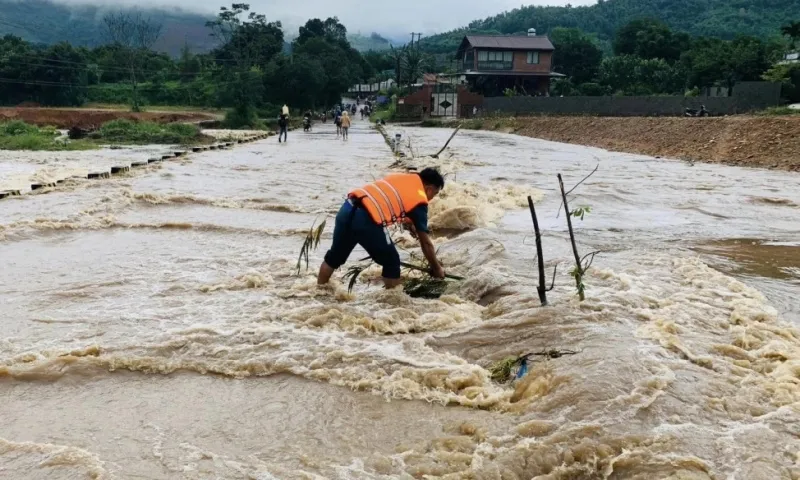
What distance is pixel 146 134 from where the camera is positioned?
31.3 m

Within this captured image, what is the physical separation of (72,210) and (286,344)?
777 centimetres

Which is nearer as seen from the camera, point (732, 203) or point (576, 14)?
point (732, 203)

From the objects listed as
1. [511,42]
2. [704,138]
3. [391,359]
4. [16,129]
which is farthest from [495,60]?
[391,359]

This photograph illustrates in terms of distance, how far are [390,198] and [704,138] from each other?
73.8 feet

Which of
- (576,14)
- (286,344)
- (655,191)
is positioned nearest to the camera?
(286,344)

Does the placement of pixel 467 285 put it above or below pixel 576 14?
below

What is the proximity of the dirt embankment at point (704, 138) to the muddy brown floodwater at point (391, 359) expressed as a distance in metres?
12.8

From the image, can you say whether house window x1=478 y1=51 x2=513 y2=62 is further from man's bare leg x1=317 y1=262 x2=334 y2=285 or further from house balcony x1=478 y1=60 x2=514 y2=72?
man's bare leg x1=317 y1=262 x2=334 y2=285

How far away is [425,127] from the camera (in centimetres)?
5103

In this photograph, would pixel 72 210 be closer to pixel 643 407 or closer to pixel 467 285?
pixel 467 285

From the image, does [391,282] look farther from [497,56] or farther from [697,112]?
[497,56]

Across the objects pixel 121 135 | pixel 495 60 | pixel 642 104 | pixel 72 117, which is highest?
pixel 495 60

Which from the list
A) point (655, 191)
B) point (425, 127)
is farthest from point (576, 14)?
point (655, 191)

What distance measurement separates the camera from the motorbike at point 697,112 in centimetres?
3122
